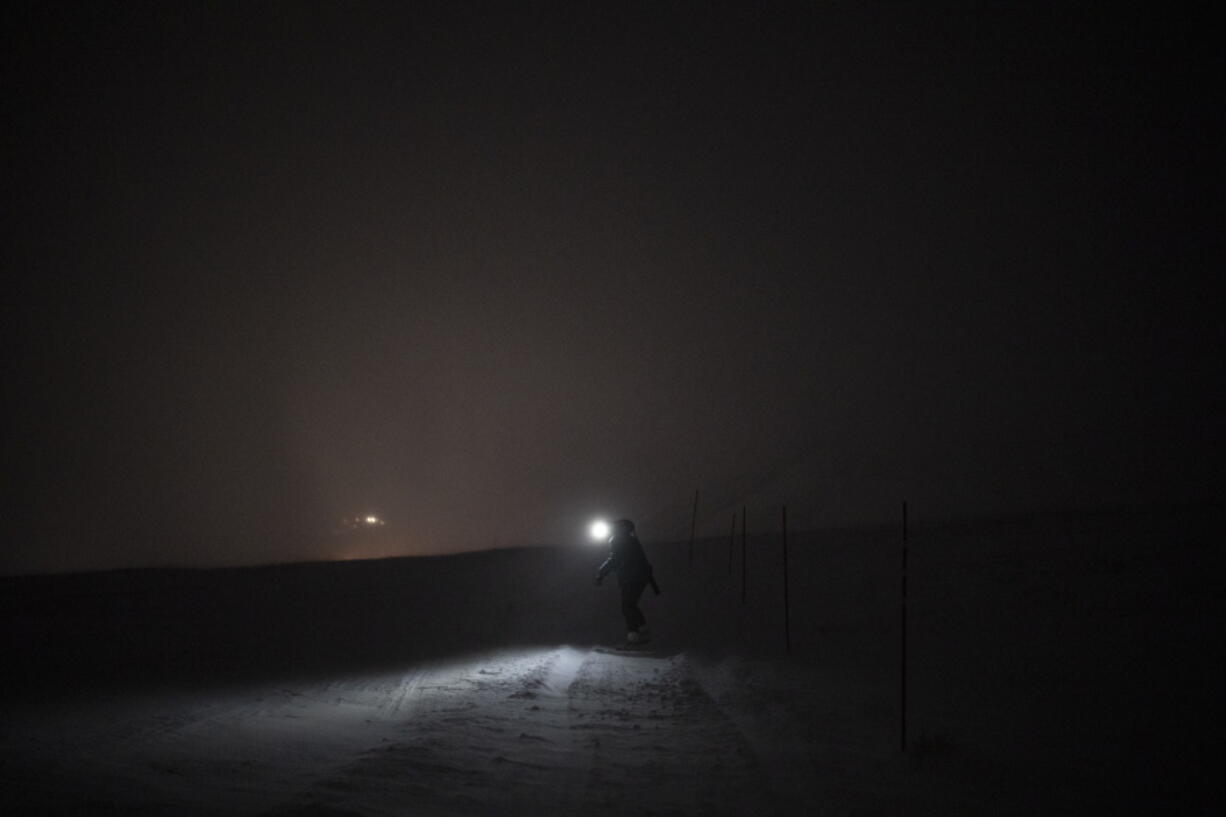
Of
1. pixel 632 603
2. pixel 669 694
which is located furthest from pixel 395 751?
pixel 632 603

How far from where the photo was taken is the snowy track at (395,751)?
14.4 feet

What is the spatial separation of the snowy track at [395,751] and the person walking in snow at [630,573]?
3.48 m

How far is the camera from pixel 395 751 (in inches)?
218

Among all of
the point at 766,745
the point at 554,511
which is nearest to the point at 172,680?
the point at 766,745

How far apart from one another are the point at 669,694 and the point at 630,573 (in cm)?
430

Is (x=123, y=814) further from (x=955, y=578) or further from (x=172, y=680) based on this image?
(x=955, y=578)

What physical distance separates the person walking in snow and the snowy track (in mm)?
3475

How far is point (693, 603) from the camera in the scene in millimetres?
15148

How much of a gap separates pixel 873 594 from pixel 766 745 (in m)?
8.28

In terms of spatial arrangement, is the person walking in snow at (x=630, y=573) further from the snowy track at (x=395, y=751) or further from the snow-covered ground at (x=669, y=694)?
the snowy track at (x=395, y=751)

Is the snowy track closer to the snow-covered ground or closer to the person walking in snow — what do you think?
the snow-covered ground

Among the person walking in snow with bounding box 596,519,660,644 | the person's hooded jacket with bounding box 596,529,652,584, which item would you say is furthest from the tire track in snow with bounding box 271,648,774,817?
the person's hooded jacket with bounding box 596,529,652,584

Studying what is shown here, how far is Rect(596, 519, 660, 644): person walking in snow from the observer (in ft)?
40.7

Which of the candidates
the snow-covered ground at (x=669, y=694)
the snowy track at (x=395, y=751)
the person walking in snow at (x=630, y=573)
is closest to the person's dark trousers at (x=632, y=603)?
the person walking in snow at (x=630, y=573)
